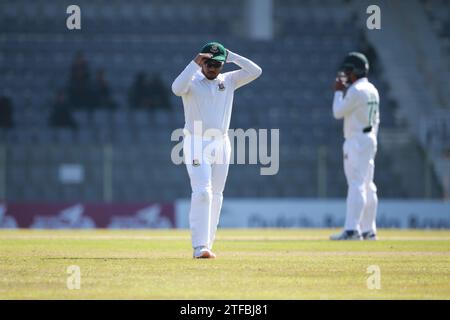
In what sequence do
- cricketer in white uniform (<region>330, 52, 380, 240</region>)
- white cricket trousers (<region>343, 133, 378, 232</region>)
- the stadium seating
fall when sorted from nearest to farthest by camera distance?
white cricket trousers (<region>343, 133, 378, 232</region>) → cricketer in white uniform (<region>330, 52, 380, 240</region>) → the stadium seating

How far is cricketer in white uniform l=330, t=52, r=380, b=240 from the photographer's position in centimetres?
1800

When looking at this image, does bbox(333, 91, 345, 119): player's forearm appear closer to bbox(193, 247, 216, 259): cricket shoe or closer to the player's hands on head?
the player's hands on head

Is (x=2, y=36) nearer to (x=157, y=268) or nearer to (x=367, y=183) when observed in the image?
(x=367, y=183)

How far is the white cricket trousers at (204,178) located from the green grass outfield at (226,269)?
38cm

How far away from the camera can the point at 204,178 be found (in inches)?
510

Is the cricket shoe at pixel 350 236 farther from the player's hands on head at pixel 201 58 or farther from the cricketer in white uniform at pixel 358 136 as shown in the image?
the player's hands on head at pixel 201 58

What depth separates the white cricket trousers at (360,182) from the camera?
58.6 feet

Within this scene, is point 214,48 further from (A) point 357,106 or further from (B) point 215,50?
(A) point 357,106

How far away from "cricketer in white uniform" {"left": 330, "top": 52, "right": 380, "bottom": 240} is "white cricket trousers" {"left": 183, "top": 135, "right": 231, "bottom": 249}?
16.2ft

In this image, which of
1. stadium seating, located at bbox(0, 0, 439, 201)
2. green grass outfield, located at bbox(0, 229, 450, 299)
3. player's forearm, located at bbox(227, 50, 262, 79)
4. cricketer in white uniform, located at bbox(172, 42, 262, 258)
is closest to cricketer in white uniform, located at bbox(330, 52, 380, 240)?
green grass outfield, located at bbox(0, 229, 450, 299)

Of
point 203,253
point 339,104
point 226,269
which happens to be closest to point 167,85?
point 339,104

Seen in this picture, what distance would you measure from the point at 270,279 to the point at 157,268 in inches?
58.0

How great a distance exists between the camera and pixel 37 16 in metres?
36.3

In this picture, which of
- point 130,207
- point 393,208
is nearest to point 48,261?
point 130,207
